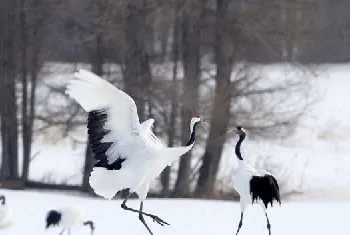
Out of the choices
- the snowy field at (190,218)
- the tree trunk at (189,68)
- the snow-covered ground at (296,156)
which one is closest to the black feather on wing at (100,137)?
the snowy field at (190,218)

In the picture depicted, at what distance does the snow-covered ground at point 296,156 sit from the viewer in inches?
619

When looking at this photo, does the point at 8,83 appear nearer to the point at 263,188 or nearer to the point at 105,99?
the point at 263,188

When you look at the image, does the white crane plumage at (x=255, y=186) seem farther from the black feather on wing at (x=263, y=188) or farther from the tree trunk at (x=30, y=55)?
the tree trunk at (x=30, y=55)

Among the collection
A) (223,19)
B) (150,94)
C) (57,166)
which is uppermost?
(223,19)

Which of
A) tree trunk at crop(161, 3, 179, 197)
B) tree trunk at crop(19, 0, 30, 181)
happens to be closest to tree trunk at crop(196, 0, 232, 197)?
tree trunk at crop(161, 3, 179, 197)

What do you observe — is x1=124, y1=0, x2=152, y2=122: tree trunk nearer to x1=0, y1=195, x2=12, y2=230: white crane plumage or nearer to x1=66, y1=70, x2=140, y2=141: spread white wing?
x1=0, y1=195, x2=12, y2=230: white crane plumage

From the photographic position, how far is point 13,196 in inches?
454

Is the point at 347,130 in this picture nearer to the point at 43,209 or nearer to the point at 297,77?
the point at 297,77

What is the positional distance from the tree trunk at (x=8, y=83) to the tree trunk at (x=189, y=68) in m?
2.86

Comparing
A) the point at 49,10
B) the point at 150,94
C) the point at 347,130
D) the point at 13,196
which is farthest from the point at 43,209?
the point at 347,130

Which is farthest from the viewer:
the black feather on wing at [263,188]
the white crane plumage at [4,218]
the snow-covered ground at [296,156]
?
the snow-covered ground at [296,156]

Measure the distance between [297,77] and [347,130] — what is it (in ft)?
14.5

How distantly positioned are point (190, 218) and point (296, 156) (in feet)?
25.2

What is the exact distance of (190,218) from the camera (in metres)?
10.0
